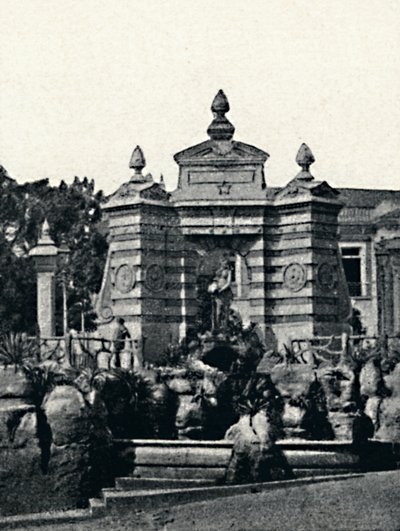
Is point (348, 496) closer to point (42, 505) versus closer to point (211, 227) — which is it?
point (42, 505)

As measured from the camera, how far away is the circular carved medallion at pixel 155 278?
43250mm

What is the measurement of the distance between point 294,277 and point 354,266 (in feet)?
Answer: 61.9

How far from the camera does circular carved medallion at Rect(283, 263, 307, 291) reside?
143 feet

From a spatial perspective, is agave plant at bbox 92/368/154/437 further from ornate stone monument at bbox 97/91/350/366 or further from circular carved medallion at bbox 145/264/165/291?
circular carved medallion at bbox 145/264/165/291

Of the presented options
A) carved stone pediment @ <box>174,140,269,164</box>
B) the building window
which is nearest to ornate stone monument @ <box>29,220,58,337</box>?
carved stone pediment @ <box>174,140,269,164</box>

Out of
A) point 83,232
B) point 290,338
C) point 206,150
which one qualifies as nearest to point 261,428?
point 290,338

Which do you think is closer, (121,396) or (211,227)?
(121,396)

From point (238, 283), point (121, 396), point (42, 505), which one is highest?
point (238, 283)

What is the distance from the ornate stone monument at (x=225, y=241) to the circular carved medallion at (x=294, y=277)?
0.09 ft

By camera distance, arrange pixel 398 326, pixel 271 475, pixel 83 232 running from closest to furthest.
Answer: pixel 271 475 → pixel 398 326 → pixel 83 232

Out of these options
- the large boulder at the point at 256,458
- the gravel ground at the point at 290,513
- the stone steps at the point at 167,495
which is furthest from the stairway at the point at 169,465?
the gravel ground at the point at 290,513

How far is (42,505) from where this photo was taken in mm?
36219

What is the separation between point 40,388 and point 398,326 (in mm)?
13020

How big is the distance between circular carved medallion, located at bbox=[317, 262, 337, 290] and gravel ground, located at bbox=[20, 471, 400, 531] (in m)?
10.4
